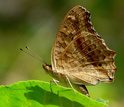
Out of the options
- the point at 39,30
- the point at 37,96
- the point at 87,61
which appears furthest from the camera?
the point at 39,30

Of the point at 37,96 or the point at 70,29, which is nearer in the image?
the point at 37,96

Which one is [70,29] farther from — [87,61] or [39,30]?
[39,30]

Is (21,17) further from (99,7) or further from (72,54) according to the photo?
(72,54)

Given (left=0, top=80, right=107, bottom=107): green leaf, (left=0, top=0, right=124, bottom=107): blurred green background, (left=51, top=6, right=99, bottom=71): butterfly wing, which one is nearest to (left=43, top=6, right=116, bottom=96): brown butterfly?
(left=51, top=6, right=99, bottom=71): butterfly wing

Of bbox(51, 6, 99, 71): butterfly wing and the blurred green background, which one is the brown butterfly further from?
the blurred green background

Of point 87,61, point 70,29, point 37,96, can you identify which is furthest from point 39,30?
point 37,96

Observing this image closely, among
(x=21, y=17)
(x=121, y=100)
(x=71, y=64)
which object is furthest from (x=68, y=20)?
(x=21, y=17)
